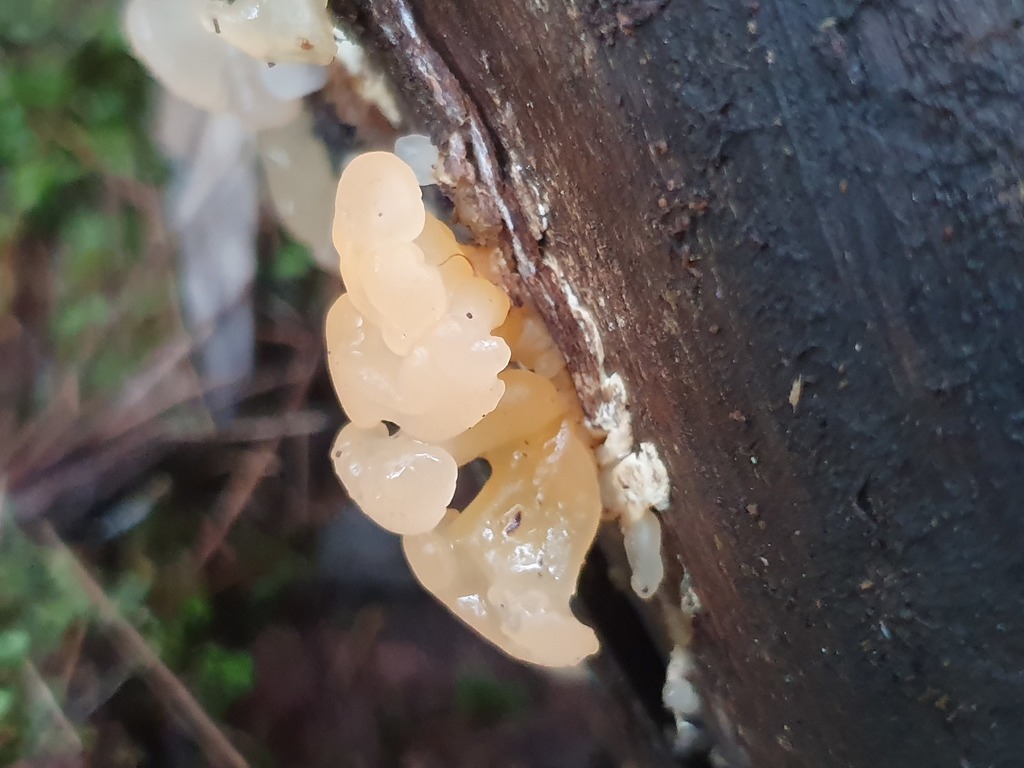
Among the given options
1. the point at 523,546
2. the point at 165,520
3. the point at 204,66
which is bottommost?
the point at 165,520

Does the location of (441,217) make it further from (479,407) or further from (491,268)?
(479,407)

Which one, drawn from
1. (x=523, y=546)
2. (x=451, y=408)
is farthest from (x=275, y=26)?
(x=523, y=546)

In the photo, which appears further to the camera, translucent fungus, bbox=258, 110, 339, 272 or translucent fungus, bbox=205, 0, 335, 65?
translucent fungus, bbox=258, 110, 339, 272

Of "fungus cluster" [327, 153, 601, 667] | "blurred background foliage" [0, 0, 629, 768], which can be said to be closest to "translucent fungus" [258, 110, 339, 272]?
"fungus cluster" [327, 153, 601, 667]

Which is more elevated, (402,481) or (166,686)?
(402,481)

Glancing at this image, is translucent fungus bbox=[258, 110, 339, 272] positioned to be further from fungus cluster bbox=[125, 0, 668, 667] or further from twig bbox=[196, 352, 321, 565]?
twig bbox=[196, 352, 321, 565]

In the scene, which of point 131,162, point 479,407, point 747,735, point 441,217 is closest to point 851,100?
point 479,407

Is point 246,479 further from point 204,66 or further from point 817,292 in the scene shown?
point 817,292
